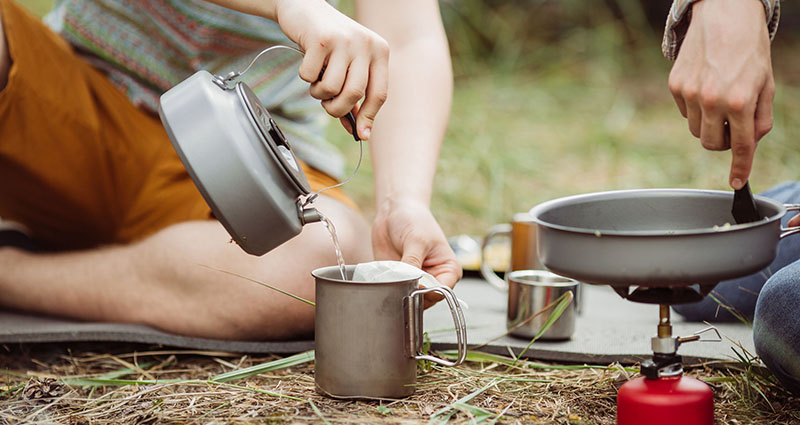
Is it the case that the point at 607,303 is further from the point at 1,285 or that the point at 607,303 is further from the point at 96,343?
the point at 1,285

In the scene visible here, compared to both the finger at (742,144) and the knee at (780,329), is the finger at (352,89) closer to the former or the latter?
Answer: the finger at (742,144)

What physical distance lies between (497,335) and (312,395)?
438mm

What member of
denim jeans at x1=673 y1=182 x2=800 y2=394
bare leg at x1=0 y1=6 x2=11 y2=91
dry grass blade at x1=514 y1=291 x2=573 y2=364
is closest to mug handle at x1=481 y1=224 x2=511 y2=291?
dry grass blade at x1=514 y1=291 x2=573 y2=364

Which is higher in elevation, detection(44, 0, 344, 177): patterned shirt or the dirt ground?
detection(44, 0, 344, 177): patterned shirt

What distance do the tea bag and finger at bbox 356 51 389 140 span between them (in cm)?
18

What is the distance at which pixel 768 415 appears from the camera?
108cm

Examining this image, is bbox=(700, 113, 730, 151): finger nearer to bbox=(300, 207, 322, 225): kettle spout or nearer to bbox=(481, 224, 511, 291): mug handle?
bbox=(300, 207, 322, 225): kettle spout

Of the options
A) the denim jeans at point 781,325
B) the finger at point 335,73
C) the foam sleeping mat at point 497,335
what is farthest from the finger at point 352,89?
the denim jeans at point 781,325

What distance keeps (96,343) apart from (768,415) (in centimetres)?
108

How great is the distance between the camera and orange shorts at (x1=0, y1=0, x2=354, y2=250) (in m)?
1.44

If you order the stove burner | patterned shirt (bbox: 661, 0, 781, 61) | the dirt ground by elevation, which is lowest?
the dirt ground

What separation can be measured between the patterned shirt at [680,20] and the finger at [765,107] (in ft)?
0.37

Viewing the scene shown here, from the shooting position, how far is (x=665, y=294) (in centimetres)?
92

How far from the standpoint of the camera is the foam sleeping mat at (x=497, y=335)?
1.32 meters
